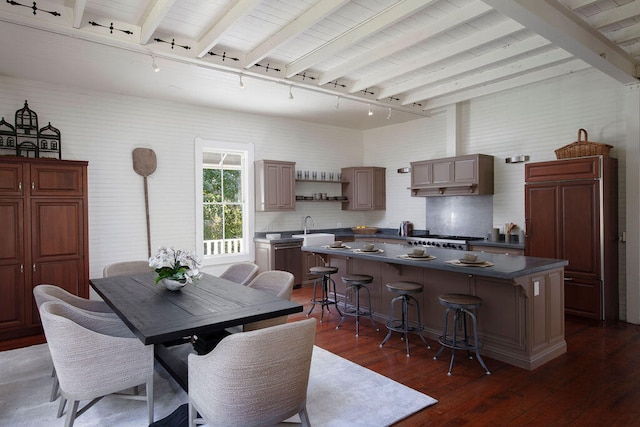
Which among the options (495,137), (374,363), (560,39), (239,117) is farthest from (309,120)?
(374,363)

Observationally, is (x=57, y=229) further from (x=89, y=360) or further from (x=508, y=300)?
(x=508, y=300)

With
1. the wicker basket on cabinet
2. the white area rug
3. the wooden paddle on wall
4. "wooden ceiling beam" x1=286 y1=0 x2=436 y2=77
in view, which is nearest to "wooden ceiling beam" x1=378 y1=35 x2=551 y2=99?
the wicker basket on cabinet

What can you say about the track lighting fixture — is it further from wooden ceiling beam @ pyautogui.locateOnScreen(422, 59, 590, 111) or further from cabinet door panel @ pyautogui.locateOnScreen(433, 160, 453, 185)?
cabinet door panel @ pyautogui.locateOnScreen(433, 160, 453, 185)

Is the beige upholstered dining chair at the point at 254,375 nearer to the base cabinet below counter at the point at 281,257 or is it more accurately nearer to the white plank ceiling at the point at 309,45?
the white plank ceiling at the point at 309,45

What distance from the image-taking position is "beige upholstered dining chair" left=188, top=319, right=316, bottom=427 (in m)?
2.00

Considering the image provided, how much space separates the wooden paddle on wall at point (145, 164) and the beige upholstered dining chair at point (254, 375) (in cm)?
441

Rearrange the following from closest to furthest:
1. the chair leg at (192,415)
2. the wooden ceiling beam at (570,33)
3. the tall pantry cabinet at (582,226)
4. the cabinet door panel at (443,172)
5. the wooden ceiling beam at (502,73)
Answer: the chair leg at (192,415), the wooden ceiling beam at (570,33), the wooden ceiling beam at (502,73), the tall pantry cabinet at (582,226), the cabinet door panel at (443,172)

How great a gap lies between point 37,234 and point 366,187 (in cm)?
575

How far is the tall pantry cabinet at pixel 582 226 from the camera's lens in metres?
4.96

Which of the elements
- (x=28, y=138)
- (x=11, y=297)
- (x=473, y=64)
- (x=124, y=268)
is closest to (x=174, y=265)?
(x=124, y=268)

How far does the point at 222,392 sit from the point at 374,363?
2.09 metres

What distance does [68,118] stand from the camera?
18.1 ft

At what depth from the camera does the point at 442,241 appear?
21.6 ft

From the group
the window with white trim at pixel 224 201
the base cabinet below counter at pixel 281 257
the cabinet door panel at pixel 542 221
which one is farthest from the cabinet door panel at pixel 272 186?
the cabinet door panel at pixel 542 221
